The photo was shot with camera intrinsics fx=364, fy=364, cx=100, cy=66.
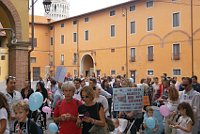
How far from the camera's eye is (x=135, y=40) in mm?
42219

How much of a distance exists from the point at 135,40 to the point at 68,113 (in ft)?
123

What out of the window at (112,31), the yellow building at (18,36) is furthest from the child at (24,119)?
the window at (112,31)

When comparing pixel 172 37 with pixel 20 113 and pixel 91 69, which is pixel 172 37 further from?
pixel 20 113

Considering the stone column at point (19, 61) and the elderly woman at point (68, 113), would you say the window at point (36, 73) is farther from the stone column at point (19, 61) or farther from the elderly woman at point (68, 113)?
the elderly woman at point (68, 113)

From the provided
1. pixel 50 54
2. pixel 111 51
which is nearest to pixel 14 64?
pixel 111 51

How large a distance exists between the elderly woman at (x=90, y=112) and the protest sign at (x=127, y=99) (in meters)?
2.67

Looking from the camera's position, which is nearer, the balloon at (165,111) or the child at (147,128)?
the balloon at (165,111)

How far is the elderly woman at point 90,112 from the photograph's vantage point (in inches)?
196

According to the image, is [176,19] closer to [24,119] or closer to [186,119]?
[186,119]

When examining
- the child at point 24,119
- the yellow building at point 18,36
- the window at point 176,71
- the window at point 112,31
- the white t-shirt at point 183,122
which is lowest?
the white t-shirt at point 183,122

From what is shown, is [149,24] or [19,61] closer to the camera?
[19,61]

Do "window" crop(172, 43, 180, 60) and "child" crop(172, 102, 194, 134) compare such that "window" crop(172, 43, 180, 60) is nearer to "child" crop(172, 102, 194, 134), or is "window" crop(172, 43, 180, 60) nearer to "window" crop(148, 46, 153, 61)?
"window" crop(148, 46, 153, 61)

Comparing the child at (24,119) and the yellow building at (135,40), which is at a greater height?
the yellow building at (135,40)

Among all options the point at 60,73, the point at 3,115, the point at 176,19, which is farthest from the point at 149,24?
the point at 3,115
